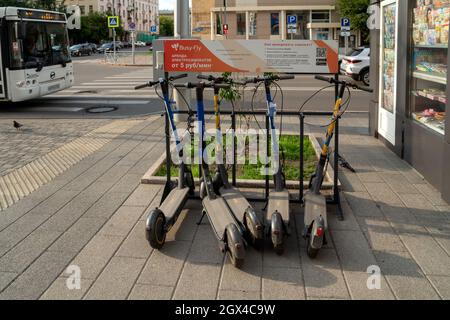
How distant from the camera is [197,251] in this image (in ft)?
14.7

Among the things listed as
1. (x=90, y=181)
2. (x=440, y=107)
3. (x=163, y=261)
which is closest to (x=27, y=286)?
(x=163, y=261)

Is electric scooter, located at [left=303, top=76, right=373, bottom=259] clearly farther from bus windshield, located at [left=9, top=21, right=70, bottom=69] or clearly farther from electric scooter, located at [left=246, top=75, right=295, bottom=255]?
bus windshield, located at [left=9, top=21, right=70, bottom=69]

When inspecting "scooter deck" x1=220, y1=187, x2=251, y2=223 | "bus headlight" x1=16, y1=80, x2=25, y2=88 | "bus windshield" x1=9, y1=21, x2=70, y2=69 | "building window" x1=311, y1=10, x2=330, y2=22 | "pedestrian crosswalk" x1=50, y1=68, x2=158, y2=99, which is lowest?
"scooter deck" x1=220, y1=187, x2=251, y2=223

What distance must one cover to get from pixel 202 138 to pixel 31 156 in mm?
3968

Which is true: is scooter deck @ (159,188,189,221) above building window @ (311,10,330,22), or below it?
below

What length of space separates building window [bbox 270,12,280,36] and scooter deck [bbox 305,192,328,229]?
5141cm

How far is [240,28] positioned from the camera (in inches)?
2183

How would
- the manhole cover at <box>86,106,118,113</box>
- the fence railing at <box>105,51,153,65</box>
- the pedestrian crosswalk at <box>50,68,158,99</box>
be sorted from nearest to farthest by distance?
the manhole cover at <box>86,106,118,113</box>, the pedestrian crosswalk at <box>50,68,158,99</box>, the fence railing at <box>105,51,153,65</box>

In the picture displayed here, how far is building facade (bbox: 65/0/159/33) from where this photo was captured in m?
98.4

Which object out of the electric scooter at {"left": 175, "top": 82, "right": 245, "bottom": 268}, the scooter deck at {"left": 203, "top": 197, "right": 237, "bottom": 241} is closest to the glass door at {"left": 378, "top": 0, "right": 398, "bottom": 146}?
the electric scooter at {"left": 175, "top": 82, "right": 245, "bottom": 268}

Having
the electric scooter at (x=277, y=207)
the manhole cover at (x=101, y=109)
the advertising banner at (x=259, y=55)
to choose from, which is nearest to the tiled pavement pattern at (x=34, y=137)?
the manhole cover at (x=101, y=109)

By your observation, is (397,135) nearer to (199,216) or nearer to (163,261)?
(199,216)

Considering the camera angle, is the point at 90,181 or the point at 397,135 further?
the point at 397,135

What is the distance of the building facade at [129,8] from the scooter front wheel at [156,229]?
81.5 m
